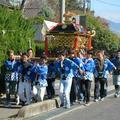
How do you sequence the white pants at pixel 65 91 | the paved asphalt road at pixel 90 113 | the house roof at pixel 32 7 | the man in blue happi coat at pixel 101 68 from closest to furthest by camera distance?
the paved asphalt road at pixel 90 113 < the white pants at pixel 65 91 < the man in blue happi coat at pixel 101 68 < the house roof at pixel 32 7

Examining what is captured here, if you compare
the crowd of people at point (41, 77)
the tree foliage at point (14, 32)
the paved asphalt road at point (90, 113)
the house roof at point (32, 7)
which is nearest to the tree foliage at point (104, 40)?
the house roof at point (32, 7)

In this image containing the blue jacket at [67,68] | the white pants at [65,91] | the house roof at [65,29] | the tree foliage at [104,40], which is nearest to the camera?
the white pants at [65,91]

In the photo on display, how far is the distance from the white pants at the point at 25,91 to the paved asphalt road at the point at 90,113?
1.07 m

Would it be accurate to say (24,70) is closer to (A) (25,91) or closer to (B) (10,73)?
(B) (10,73)

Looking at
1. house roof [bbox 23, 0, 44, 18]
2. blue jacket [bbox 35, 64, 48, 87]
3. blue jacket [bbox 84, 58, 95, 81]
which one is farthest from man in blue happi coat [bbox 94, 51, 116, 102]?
house roof [bbox 23, 0, 44, 18]

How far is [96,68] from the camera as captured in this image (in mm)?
18656

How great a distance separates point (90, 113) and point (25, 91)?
7.14 feet

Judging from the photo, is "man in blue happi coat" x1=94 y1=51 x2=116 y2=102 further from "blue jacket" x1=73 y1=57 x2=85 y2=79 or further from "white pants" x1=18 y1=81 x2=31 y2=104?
"white pants" x1=18 y1=81 x2=31 y2=104

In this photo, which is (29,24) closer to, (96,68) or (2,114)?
(96,68)

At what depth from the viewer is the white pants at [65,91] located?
52.8ft

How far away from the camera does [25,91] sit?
1598 cm

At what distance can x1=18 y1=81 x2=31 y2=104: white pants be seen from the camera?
15977mm

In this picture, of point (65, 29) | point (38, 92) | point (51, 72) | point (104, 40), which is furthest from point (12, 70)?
point (104, 40)

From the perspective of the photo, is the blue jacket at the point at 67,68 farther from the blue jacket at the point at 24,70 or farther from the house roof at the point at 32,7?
the house roof at the point at 32,7
